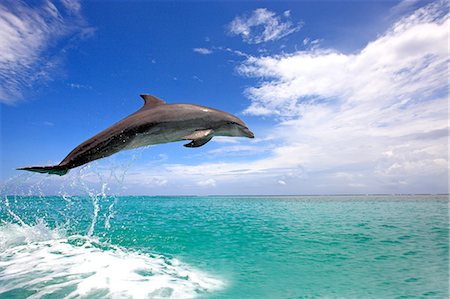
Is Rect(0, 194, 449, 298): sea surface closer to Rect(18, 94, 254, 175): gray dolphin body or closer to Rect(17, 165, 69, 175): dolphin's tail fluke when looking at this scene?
Rect(17, 165, 69, 175): dolphin's tail fluke

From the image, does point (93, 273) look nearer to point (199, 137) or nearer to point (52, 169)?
point (52, 169)

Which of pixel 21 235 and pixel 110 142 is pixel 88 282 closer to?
pixel 110 142

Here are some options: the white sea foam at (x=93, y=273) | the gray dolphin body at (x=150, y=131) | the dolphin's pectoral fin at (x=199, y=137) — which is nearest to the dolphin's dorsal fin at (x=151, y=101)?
the gray dolphin body at (x=150, y=131)

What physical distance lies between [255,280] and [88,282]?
178 inches

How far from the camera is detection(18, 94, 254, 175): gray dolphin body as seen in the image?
4215 mm

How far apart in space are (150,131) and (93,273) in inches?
222

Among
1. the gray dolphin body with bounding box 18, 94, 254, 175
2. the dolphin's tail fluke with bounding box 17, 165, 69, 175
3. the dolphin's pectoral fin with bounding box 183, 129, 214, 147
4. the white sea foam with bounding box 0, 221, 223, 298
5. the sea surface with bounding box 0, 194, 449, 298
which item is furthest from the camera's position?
the sea surface with bounding box 0, 194, 449, 298

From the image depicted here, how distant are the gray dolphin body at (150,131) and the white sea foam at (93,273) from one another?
3906 millimetres

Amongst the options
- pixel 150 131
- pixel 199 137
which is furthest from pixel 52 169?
pixel 199 137

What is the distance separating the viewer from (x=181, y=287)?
7039 mm

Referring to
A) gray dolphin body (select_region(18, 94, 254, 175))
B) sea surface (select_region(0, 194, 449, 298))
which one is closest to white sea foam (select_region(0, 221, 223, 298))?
sea surface (select_region(0, 194, 449, 298))

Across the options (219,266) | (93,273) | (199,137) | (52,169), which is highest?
(199,137)

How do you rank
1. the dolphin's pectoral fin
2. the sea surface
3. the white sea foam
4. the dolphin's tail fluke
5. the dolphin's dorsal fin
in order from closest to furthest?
the dolphin's tail fluke
the dolphin's pectoral fin
the dolphin's dorsal fin
the white sea foam
the sea surface

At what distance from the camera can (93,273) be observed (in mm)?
7699
